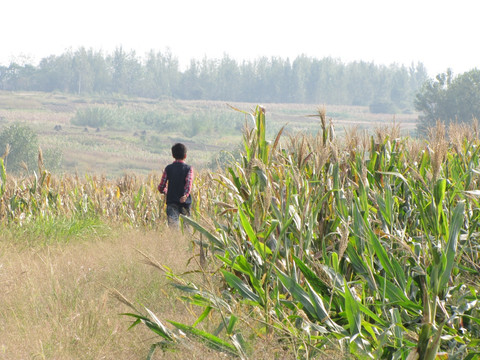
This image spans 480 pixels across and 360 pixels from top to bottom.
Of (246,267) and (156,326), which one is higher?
(246,267)

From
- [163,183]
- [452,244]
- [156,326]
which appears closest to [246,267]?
[156,326]

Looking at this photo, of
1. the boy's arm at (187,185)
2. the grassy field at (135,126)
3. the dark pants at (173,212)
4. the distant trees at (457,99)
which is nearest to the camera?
the boy's arm at (187,185)

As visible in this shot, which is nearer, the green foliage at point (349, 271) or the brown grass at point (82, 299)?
the green foliage at point (349, 271)

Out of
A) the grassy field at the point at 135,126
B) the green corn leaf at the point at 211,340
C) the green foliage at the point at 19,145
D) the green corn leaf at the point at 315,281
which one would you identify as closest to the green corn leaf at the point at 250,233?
the green corn leaf at the point at 315,281

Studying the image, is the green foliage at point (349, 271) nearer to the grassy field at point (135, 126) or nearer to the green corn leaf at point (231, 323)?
the green corn leaf at point (231, 323)

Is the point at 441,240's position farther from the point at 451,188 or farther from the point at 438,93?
the point at 438,93

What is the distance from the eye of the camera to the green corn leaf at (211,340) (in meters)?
2.67

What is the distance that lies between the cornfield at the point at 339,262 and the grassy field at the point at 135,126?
45995 mm

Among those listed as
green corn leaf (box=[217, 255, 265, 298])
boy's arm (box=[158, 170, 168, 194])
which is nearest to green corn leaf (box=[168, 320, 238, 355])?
green corn leaf (box=[217, 255, 265, 298])

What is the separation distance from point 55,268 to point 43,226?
2.06 meters

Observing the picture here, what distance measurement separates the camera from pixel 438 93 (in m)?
55.4

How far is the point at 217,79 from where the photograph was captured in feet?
402

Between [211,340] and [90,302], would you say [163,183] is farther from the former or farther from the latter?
[211,340]

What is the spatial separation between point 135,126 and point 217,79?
44.6 meters
